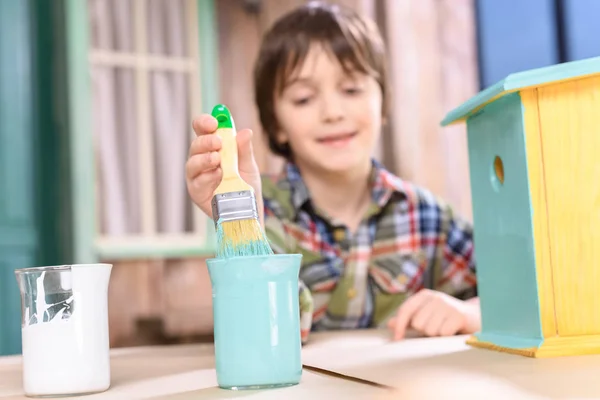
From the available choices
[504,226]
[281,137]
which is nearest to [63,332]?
[504,226]

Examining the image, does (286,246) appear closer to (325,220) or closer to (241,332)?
(325,220)

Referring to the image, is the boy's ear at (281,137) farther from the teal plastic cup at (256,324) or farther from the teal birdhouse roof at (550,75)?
the teal plastic cup at (256,324)

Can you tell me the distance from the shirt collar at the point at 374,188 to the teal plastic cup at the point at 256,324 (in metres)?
1.03

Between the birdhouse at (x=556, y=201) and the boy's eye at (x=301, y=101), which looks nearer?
the birdhouse at (x=556, y=201)

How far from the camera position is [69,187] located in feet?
8.88

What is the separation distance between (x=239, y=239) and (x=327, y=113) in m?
1.01

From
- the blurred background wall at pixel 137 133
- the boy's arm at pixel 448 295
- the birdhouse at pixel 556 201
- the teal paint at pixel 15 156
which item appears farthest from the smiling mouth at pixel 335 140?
the teal paint at pixel 15 156

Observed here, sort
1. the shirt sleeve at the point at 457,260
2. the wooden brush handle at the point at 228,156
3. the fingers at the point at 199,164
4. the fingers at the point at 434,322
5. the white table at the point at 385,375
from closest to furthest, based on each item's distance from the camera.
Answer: the white table at the point at 385,375, the wooden brush handle at the point at 228,156, the fingers at the point at 199,164, the fingers at the point at 434,322, the shirt sleeve at the point at 457,260

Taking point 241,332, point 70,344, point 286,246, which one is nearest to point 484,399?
point 241,332

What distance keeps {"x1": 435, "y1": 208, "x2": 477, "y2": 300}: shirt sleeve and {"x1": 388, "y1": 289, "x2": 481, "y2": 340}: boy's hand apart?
455 mm

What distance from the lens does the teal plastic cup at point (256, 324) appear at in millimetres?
510

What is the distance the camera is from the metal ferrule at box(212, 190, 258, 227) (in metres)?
0.56

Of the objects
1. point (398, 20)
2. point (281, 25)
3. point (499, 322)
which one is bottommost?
point (499, 322)

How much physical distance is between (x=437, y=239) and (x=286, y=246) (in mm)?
342
